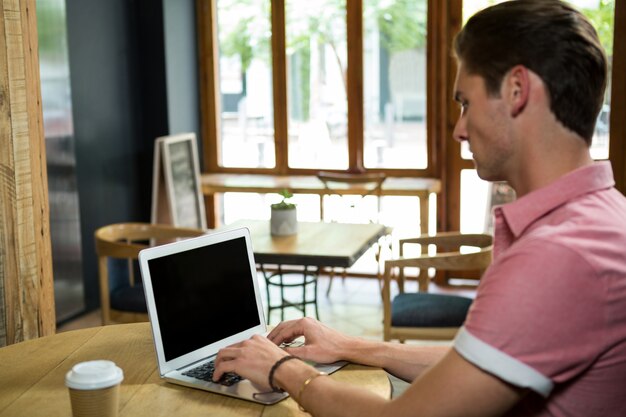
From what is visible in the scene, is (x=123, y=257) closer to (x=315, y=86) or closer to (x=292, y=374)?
(x=292, y=374)

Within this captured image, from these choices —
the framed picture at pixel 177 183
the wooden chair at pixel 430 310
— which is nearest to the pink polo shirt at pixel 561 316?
the wooden chair at pixel 430 310

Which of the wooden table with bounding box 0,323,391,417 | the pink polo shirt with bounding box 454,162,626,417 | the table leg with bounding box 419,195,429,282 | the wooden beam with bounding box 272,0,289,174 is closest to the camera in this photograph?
the pink polo shirt with bounding box 454,162,626,417

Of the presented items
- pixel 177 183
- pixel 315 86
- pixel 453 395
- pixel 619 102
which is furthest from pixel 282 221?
pixel 453 395

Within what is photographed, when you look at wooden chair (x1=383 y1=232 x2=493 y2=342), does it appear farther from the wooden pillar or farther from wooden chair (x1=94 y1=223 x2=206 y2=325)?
the wooden pillar

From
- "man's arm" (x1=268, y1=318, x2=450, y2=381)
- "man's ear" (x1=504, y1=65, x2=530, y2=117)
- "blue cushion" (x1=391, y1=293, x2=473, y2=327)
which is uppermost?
"man's ear" (x1=504, y1=65, x2=530, y2=117)

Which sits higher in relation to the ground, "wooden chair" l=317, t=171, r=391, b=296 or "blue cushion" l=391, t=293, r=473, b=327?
"wooden chair" l=317, t=171, r=391, b=296

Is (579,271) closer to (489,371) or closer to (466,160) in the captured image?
(489,371)

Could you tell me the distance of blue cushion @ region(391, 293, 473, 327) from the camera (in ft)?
12.6

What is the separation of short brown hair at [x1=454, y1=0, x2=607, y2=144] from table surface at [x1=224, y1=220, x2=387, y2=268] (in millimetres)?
2598

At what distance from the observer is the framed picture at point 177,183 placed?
5742mm

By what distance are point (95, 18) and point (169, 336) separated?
4.04 m

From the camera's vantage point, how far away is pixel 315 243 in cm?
420

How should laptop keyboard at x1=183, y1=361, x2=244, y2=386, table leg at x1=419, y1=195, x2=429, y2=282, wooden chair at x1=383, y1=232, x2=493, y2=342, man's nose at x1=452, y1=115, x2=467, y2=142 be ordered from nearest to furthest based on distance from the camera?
man's nose at x1=452, y1=115, x2=467, y2=142, laptop keyboard at x1=183, y1=361, x2=244, y2=386, wooden chair at x1=383, y1=232, x2=493, y2=342, table leg at x1=419, y1=195, x2=429, y2=282

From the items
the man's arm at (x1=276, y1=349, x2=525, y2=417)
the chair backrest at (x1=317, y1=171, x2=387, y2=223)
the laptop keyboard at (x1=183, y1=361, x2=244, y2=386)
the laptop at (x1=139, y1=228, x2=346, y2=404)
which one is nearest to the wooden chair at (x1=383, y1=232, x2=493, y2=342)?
the chair backrest at (x1=317, y1=171, x2=387, y2=223)
